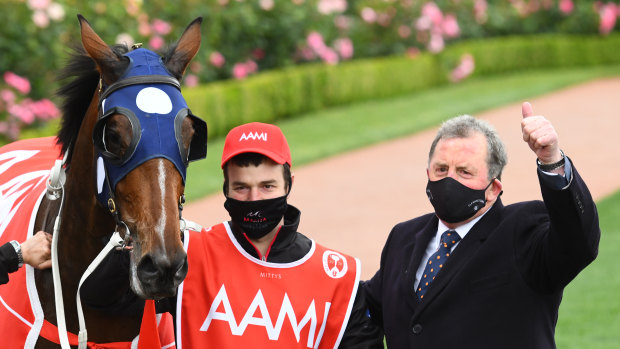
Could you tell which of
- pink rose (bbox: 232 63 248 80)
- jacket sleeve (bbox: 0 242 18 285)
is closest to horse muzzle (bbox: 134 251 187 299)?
jacket sleeve (bbox: 0 242 18 285)

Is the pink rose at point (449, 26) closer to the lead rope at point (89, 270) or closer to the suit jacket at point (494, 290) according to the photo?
the suit jacket at point (494, 290)

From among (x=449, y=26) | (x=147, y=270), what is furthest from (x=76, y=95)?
(x=449, y=26)

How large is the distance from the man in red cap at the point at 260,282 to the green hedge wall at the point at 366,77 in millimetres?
7873

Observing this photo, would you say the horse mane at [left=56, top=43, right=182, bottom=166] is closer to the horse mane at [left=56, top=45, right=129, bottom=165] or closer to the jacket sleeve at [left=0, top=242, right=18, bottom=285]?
the horse mane at [left=56, top=45, right=129, bottom=165]

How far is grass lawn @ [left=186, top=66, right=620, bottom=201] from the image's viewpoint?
34.3 feet

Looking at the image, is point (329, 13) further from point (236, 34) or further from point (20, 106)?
point (20, 106)

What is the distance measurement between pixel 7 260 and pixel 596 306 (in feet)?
15.0

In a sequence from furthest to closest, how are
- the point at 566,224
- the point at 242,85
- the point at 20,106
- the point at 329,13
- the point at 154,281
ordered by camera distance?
the point at 329,13 < the point at 242,85 < the point at 20,106 < the point at 566,224 < the point at 154,281

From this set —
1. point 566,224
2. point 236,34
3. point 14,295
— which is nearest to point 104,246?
point 14,295

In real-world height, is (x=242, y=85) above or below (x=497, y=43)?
below

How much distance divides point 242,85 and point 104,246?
904 centimetres

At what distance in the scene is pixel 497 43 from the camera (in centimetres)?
1742

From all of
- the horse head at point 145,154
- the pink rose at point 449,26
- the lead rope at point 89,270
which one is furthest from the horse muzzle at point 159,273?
the pink rose at point 449,26

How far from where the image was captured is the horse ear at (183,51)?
→ 3.04m
